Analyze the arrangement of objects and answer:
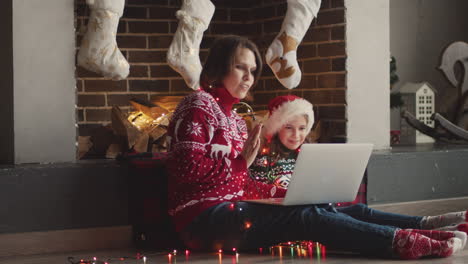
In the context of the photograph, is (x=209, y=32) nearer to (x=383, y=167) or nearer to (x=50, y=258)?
(x=383, y=167)

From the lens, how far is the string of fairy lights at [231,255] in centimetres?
279

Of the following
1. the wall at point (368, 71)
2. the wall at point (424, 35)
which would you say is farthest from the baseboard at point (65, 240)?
the wall at point (424, 35)

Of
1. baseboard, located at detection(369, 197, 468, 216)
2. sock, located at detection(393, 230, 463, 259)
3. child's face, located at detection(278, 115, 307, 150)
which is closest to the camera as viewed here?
sock, located at detection(393, 230, 463, 259)

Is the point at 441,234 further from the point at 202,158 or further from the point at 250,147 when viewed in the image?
the point at 202,158

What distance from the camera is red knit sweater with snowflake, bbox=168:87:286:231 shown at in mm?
2762

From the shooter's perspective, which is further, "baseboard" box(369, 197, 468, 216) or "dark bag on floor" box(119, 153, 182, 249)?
"baseboard" box(369, 197, 468, 216)

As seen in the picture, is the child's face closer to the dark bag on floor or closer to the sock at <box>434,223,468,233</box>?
the dark bag on floor

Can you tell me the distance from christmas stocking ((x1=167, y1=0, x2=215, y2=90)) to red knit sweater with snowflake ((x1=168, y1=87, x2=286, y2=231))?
23.6 inches

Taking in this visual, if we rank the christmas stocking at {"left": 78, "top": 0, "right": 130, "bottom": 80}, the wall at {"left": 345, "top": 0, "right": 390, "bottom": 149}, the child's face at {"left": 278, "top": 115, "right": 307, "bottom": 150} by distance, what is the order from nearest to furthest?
the christmas stocking at {"left": 78, "top": 0, "right": 130, "bottom": 80}
the child's face at {"left": 278, "top": 115, "right": 307, "bottom": 150}
the wall at {"left": 345, "top": 0, "right": 390, "bottom": 149}

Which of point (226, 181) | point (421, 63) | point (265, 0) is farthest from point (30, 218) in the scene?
point (421, 63)

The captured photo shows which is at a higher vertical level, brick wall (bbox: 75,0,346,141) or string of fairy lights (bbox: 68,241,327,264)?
brick wall (bbox: 75,0,346,141)

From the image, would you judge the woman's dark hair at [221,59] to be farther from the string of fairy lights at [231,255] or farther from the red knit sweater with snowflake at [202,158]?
the string of fairy lights at [231,255]

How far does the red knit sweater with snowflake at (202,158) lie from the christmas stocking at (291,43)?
828mm

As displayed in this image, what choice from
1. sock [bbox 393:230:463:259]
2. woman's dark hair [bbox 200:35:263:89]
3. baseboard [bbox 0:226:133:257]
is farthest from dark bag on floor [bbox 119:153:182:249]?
sock [bbox 393:230:463:259]
